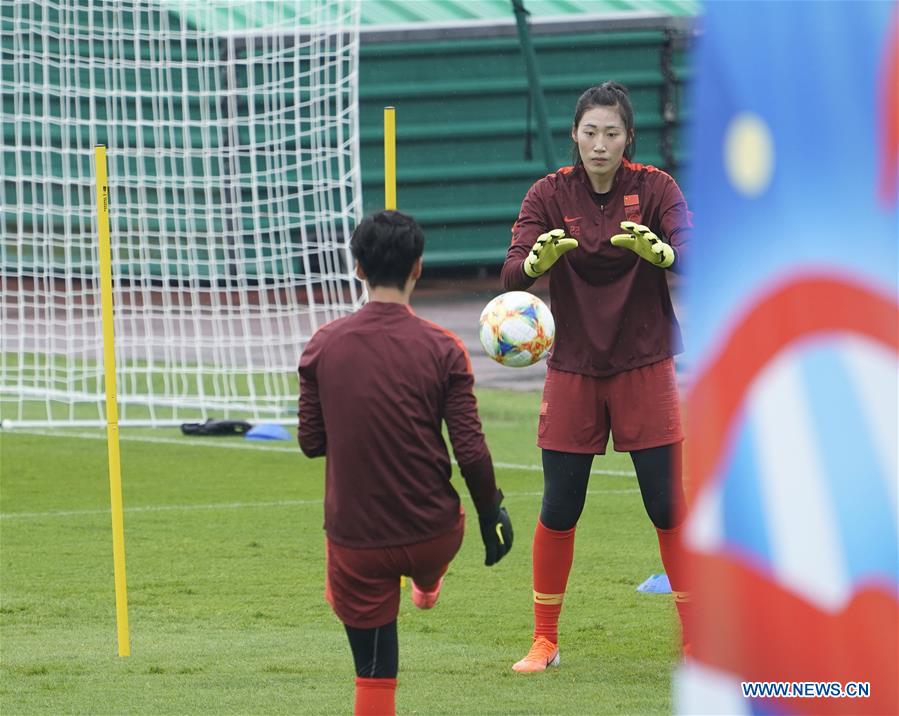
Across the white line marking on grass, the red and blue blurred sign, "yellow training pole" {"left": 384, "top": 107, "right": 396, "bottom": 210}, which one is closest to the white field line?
the white line marking on grass

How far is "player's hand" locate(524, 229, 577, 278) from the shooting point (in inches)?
176

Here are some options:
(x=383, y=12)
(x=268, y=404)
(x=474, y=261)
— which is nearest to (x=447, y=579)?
(x=268, y=404)

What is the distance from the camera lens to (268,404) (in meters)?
12.3

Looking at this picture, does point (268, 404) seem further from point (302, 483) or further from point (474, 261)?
point (474, 261)

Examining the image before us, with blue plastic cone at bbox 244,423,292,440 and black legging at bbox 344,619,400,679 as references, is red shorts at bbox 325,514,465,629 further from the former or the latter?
blue plastic cone at bbox 244,423,292,440

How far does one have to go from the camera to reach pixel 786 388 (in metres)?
1.93

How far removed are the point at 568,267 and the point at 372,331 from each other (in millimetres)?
1391

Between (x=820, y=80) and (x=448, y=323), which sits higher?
(x=820, y=80)

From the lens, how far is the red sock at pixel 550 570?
506cm

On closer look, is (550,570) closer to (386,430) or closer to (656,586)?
(656,586)

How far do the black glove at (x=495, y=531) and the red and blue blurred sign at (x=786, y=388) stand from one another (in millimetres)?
1798

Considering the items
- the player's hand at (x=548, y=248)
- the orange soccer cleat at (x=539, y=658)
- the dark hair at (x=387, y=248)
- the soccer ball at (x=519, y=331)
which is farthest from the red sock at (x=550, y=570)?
the dark hair at (x=387, y=248)

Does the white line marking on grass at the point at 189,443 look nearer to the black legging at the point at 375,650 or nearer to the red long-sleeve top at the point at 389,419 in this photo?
the black legging at the point at 375,650

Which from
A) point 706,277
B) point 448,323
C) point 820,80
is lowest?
point 448,323
